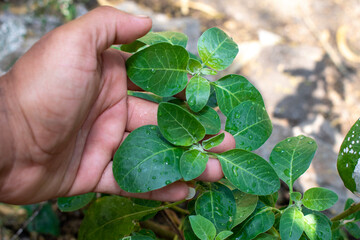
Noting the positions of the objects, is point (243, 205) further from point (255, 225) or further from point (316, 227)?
point (316, 227)

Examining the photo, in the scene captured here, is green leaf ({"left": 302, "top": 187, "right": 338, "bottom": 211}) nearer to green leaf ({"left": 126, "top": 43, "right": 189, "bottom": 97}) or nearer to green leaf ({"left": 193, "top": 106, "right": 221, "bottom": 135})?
green leaf ({"left": 193, "top": 106, "right": 221, "bottom": 135})

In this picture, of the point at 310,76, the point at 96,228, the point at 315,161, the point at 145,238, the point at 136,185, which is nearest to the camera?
the point at 136,185

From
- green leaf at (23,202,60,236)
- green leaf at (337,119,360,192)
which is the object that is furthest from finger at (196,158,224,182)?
green leaf at (23,202,60,236)

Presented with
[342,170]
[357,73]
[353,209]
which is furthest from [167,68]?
[357,73]

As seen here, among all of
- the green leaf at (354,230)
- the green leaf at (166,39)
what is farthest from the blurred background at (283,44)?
the green leaf at (166,39)

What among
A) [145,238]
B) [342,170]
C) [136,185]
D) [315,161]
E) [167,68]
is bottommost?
→ [315,161]

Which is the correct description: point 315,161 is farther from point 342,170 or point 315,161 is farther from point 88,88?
point 88,88
